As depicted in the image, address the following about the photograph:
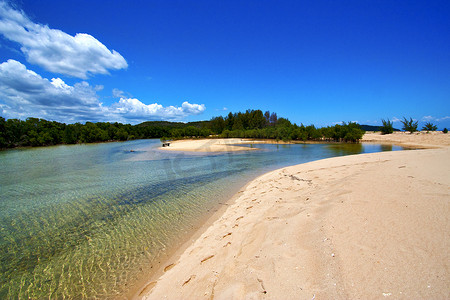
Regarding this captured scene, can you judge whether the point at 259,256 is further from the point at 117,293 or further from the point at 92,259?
the point at 92,259

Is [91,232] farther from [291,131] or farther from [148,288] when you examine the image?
[291,131]

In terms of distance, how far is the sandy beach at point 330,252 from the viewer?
2.23 metres

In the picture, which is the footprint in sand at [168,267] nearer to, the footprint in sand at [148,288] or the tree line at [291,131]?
the footprint in sand at [148,288]

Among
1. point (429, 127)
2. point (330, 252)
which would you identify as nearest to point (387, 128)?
point (429, 127)

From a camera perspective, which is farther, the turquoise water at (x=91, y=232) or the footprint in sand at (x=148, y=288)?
the turquoise water at (x=91, y=232)

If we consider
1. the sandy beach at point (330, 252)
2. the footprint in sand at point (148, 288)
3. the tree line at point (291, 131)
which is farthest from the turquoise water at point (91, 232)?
the tree line at point (291, 131)

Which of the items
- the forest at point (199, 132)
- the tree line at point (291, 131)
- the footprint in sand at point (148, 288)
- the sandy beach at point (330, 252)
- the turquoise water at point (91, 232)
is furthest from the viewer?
the forest at point (199, 132)

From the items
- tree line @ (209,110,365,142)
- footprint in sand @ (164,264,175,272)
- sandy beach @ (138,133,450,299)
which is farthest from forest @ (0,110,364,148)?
footprint in sand @ (164,264,175,272)

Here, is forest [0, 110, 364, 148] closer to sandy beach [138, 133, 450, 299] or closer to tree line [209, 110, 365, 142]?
tree line [209, 110, 365, 142]

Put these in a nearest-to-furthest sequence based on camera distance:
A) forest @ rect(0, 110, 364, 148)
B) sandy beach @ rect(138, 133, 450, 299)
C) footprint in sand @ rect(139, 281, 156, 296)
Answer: sandy beach @ rect(138, 133, 450, 299) → footprint in sand @ rect(139, 281, 156, 296) → forest @ rect(0, 110, 364, 148)

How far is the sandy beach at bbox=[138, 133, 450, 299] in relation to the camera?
2.23 meters

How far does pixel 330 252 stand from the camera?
2953 millimetres

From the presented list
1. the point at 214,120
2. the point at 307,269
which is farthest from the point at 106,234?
the point at 214,120

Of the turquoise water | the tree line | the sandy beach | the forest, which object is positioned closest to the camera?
the sandy beach
